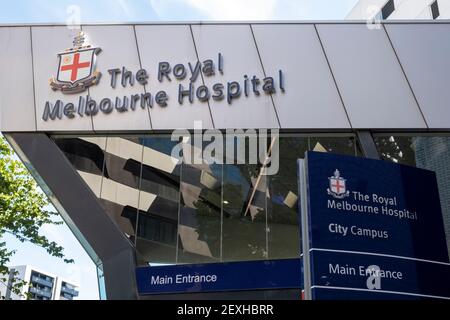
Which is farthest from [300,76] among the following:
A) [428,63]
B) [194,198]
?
[194,198]

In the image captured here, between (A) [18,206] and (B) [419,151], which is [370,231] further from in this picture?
(A) [18,206]

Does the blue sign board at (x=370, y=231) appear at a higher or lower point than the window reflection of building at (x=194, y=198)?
lower

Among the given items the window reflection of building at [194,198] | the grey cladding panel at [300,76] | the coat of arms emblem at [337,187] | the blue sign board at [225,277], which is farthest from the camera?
the grey cladding panel at [300,76]

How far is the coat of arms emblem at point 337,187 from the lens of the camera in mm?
5770

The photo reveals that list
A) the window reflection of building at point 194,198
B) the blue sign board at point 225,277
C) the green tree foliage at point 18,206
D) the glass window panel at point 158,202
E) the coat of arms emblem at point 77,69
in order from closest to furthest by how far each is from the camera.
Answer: the blue sign board at point 225,277, the window reflection of building at point 194,198, the glass window panel at point 158,202, the coat of arms emblem at point 77,69, the green tree foliage at point 18,206

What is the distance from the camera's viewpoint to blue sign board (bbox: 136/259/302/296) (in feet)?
34.1

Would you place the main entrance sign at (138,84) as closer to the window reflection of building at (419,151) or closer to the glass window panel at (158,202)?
the glass window panel at (158,202)

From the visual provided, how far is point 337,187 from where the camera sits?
230 inches

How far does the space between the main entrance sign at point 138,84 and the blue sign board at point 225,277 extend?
367cm

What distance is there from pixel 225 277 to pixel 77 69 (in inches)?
240

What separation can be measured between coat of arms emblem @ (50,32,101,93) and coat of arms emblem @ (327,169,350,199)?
26.8ft

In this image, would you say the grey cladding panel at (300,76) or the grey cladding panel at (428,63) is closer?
the grey cladding panel at (428,63)

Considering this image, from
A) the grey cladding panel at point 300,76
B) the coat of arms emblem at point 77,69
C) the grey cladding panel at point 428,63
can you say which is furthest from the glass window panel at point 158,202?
the grey cladding panel at point 428,63
